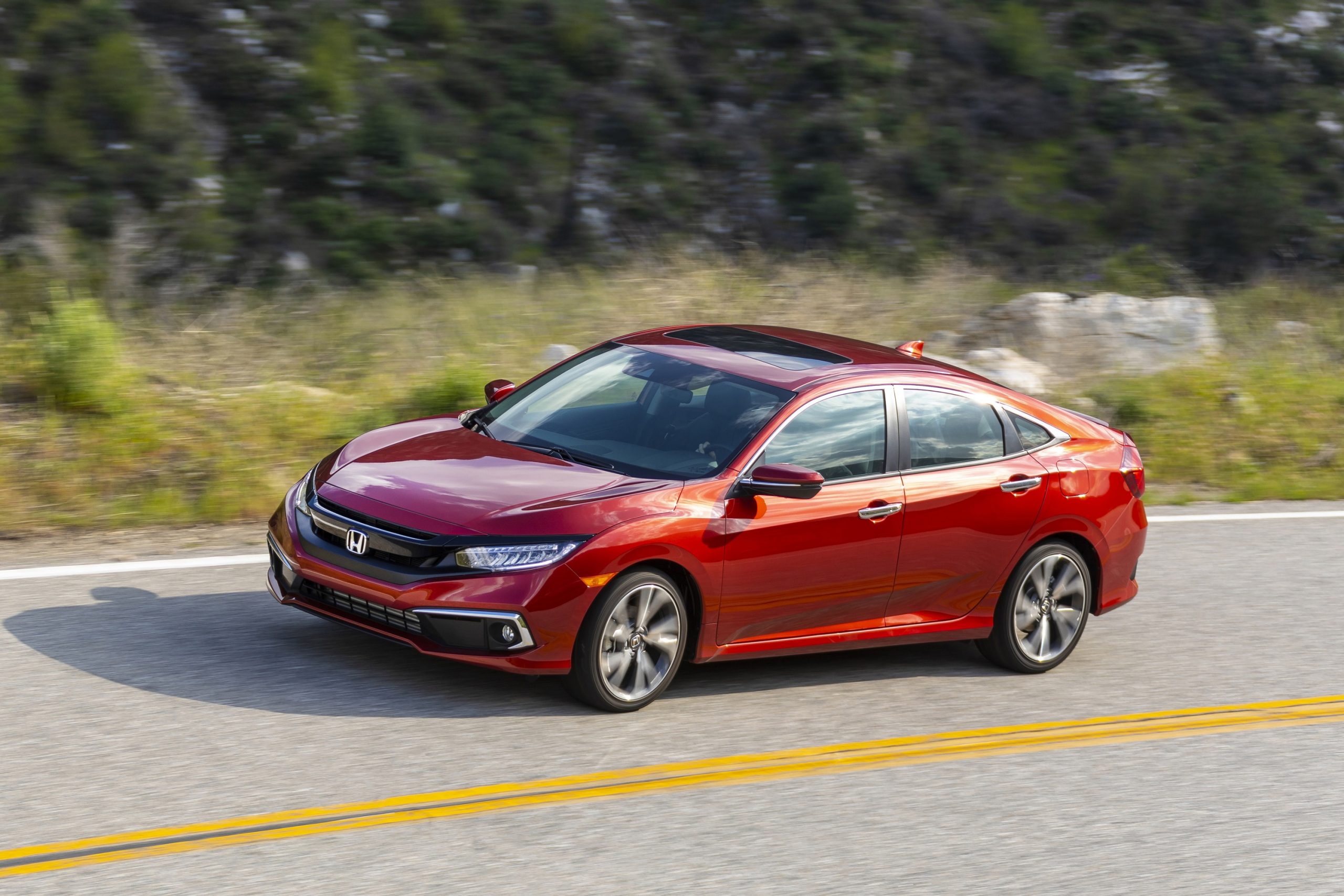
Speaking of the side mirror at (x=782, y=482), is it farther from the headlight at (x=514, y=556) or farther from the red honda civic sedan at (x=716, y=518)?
the headlight at (x=514, y=556)

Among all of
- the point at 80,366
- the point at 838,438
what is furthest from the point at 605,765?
the point at 80,366

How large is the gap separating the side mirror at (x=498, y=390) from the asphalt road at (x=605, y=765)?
1.46 metres

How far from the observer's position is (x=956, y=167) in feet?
71.7

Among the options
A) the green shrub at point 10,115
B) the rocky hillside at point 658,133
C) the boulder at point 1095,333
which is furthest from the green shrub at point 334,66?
the boulder at point 1095,333

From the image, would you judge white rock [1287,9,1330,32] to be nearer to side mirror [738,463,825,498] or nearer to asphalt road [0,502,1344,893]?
asphalt road [0,502,1344,893]

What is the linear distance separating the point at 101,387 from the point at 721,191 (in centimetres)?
1145

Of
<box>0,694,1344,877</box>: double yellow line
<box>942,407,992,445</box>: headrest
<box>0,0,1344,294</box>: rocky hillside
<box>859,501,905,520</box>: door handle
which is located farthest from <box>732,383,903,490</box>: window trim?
<box>0,0,1344,294</box>: rocky hillside

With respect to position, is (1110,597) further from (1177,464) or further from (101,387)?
(101,387)

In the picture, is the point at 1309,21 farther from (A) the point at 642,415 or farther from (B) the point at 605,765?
(B) the point at 605,765

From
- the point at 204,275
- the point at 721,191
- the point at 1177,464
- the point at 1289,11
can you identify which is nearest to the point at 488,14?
the point at 721,191

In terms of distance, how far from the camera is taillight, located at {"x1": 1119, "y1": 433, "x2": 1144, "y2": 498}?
8.02 m

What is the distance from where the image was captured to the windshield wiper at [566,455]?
664 centimetres

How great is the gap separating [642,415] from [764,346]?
910 mm

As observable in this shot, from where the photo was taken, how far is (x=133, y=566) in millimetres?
7941
